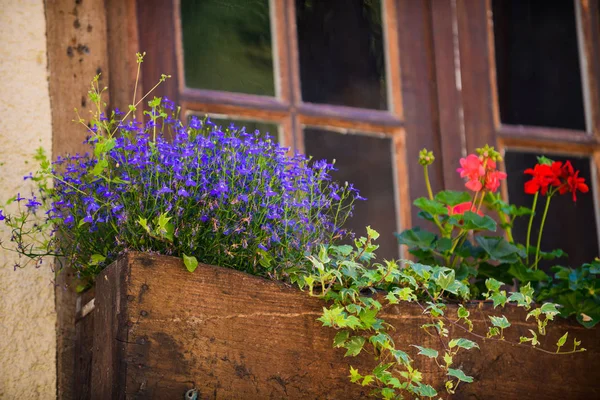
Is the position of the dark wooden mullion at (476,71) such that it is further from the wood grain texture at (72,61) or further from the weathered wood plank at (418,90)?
the wood grain texture at (72,61)

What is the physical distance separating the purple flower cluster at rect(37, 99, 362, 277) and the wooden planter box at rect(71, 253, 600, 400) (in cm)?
7

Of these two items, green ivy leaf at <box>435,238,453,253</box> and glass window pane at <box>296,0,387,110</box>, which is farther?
glass window pane at <box>296,0,387,110</box>

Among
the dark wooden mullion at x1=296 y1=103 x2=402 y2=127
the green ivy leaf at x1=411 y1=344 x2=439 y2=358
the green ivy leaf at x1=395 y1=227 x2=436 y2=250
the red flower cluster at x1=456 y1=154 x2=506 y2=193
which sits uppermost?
the dark wooden mullion at x1=296 y1=103 x2=402 y2=127

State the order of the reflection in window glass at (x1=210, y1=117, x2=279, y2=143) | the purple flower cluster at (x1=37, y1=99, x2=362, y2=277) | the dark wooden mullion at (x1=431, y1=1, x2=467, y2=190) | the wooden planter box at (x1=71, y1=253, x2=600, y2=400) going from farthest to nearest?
the dark wooden mullion at (x1=431, y1=1, x2=467, y2=190) < the reflection in window glass at (x1=210, y1=117, x2=279, y2=143) < the purple flower cluster at (x1=37, y1=99, x2=362, y2=277) < the wooden planter box at (x1=71, y1=253, x2=600, y2=400)

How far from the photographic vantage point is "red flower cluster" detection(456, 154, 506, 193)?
265 cm

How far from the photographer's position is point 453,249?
258cm

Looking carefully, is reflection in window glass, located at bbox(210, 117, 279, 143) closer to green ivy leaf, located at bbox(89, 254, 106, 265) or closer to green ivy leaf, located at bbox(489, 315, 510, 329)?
green ivy leaf, located at bbox(89, 254, 106, 265)

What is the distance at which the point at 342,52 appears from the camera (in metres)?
3.05

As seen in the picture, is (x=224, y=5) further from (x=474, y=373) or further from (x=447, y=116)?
(x=474, y=373)

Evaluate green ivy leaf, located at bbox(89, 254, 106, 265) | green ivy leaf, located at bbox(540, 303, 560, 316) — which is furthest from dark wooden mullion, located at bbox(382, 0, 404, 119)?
green ivy leaf, located at bbox(89, 254, 106, 265)

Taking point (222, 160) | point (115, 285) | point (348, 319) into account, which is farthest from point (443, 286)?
point (115, 285)

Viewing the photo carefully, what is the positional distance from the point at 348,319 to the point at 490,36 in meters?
1.46

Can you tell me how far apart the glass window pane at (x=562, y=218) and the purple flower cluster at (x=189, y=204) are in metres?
1.08

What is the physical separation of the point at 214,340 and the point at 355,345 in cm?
33
